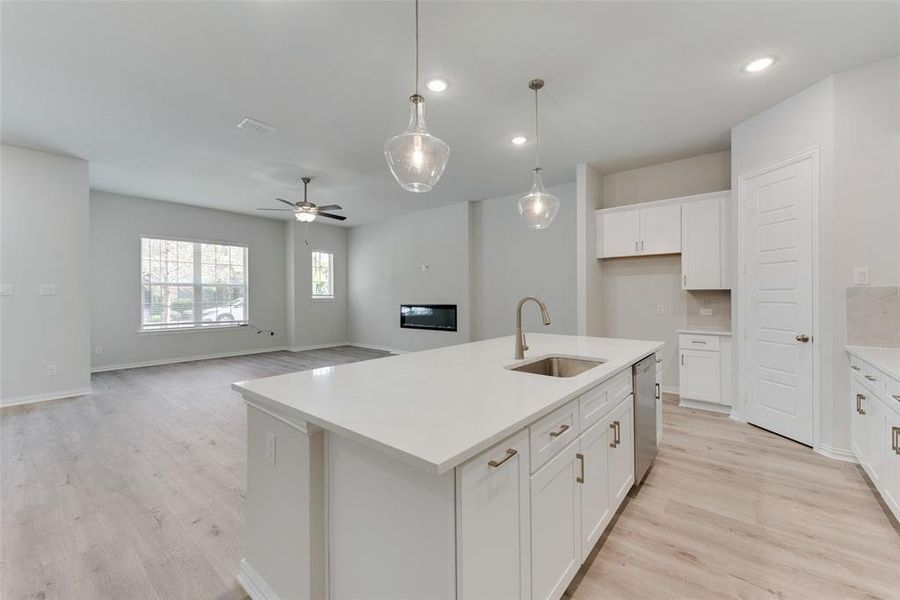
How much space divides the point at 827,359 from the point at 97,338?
30.2 feet

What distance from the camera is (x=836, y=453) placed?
9.11 ft

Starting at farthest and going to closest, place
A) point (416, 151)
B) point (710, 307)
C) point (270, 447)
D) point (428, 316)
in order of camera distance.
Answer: point (428, 316) < point (710, 307) < point (416, 151) < point (270, 447)

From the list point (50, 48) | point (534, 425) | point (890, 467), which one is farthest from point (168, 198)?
point (890, 467)

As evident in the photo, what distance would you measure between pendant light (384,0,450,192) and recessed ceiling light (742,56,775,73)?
7.96ft

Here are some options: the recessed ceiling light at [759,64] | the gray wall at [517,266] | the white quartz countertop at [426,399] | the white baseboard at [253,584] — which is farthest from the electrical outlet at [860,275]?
the white baseboard at [253,584]

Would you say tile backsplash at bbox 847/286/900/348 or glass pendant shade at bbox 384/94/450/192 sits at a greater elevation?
glass pendant shade at bbox 384/94/450/192

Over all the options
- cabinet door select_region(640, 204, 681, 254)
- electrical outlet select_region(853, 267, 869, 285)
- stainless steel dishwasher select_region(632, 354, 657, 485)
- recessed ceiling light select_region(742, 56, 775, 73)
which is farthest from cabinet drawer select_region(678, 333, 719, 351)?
recessed ceiling light select_region(742, 56, 775, 73)

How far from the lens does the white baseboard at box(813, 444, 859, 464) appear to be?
272cm

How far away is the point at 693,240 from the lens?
4.09m

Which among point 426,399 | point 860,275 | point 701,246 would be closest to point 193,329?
point 426,399

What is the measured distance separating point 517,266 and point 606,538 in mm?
4620

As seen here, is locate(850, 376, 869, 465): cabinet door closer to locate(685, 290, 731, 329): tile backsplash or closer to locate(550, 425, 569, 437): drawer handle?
locate(685, 290, 731, 329): tile backsplash

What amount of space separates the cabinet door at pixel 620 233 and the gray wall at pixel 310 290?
20.7 ft

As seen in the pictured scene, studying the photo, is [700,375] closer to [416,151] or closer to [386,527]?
[416,151]
